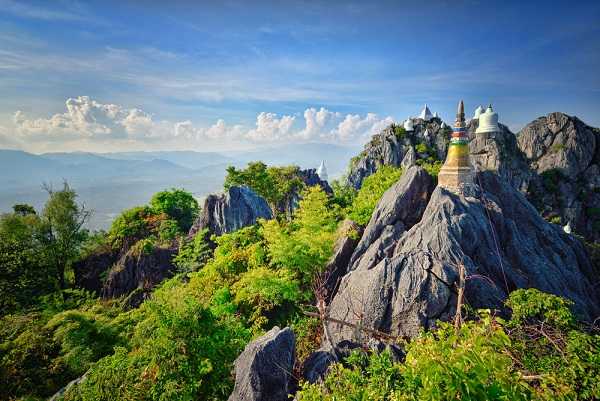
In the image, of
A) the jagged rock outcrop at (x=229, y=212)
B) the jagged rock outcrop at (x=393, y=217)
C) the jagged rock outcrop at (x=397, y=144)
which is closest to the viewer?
the jagged rock outcrop at (x=393, y=217)

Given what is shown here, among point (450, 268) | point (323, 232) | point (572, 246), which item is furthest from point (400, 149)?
point (450, 268)

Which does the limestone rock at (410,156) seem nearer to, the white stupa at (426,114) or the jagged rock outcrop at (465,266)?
the white stupa at (426,114)

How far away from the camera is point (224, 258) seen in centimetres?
1733

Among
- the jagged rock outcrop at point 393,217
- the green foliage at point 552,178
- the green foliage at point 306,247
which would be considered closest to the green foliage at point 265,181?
the green foliage at point 306,247

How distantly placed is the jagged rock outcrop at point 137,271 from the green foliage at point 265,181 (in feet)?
36.3

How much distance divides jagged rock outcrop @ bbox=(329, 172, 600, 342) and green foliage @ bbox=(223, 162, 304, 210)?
23.7 metres

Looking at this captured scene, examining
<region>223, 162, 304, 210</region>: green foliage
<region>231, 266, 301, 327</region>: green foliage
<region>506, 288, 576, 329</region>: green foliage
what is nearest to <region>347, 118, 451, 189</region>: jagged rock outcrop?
<region>223, 162, 304, 210</region>: green foliage

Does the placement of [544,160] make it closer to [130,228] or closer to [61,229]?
[130,228]

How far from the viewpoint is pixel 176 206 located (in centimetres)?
3675

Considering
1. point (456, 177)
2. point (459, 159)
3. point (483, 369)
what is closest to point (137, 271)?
point (456, 177)

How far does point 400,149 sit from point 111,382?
5613cm

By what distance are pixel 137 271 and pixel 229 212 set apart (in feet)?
29.9

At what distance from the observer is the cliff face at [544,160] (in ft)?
172

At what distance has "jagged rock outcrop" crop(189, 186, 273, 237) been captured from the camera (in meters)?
26.5
